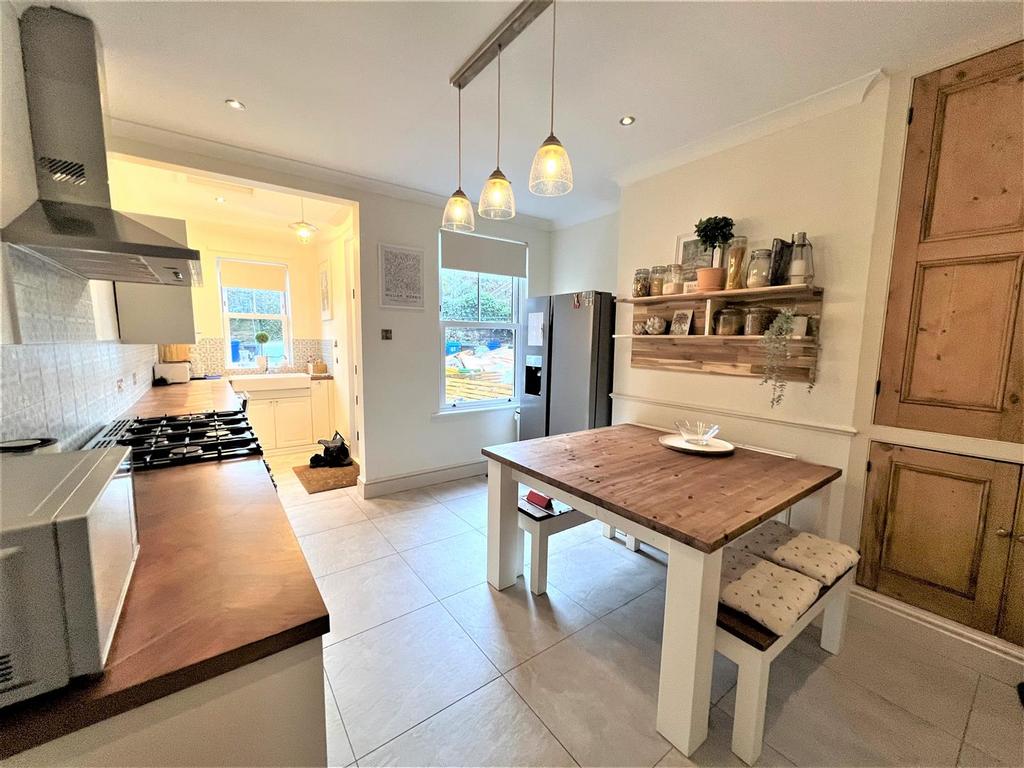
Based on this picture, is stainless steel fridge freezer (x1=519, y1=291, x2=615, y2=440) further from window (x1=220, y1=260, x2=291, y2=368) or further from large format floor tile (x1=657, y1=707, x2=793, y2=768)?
window (x1=220, y1=260, x2=291, y2=368)

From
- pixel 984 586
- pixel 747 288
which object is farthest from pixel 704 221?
pixel 984 586

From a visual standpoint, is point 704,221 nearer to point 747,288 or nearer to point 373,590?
point 747,288

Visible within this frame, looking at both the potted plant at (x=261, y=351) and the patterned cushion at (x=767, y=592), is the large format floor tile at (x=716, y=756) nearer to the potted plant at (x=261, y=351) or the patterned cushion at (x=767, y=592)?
the patterned cushion at (x=767, y=592)

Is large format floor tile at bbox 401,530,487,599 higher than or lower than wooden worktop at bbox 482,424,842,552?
lower

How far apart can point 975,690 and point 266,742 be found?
2490mm

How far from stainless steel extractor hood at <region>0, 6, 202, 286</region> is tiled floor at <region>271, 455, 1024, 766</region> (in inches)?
65.4

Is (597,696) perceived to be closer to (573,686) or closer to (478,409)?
(573,686)

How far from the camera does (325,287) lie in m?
4.57

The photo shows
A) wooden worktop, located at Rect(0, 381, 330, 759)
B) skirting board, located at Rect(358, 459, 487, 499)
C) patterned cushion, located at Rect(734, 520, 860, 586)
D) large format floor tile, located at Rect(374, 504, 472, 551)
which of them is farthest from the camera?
skirting board, located at Rect(358, 459, 487, 499)

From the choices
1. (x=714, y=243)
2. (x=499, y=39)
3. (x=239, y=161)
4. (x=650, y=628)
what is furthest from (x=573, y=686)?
(x=239, y=161)

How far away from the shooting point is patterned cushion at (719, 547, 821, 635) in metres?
1.31

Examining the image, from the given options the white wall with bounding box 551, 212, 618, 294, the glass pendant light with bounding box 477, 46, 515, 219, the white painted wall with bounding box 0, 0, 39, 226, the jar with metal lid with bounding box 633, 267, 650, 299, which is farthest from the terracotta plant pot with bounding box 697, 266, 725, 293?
the white painted wall with bounding box 0, 0, 39, 226

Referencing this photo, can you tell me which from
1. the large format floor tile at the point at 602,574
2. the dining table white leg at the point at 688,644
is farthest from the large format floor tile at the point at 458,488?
the dining table white leg at the point at 688,644

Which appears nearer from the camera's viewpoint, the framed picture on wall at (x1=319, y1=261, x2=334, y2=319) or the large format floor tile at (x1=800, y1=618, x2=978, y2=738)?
the large format floor tile at (x1=800, y1=618, x2=978, y2=738)
